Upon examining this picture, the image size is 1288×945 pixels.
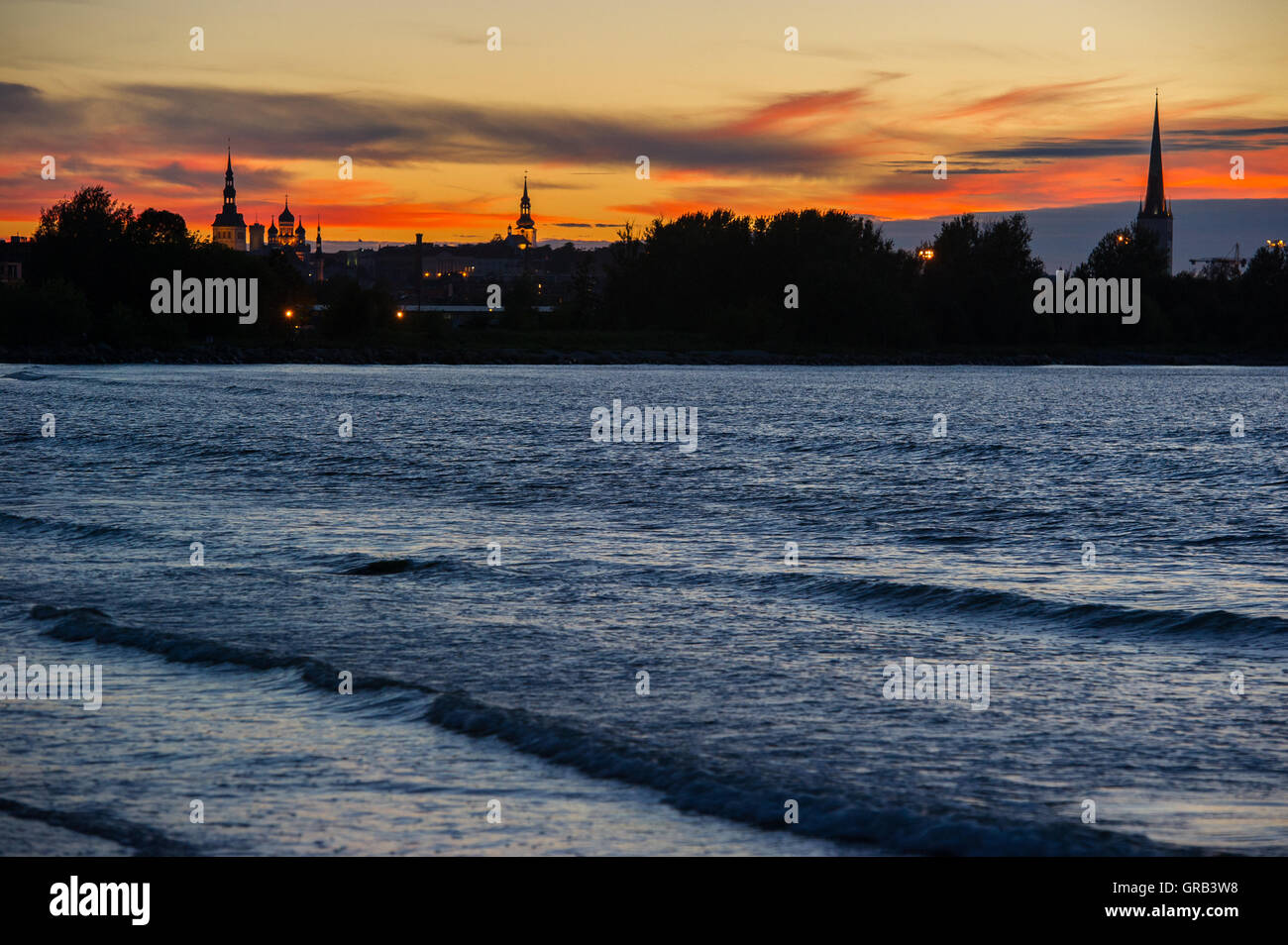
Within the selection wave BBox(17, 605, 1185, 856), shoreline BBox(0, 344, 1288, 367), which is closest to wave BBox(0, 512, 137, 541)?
wave BBox(17, 605, 1185, 856)

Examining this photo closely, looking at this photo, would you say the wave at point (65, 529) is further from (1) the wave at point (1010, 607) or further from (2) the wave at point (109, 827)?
(2) the wave at point (109, 827)

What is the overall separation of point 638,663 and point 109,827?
6.31 meters

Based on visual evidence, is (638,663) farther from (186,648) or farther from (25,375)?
(25,375)

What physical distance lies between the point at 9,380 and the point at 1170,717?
103 meters

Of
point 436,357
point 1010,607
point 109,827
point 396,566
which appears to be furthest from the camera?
point 436,357

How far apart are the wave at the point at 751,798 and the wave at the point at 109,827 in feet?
10.2

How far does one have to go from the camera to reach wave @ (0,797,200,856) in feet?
28.1

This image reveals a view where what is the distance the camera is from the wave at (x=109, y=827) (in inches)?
337

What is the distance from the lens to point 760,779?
10203mm

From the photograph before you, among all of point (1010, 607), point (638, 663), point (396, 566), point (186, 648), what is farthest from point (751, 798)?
point (396, 566)

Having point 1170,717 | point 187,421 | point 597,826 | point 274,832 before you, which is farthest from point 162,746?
point 187,421

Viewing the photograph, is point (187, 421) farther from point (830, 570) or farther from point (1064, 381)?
point (1064, 381)

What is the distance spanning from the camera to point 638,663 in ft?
46.6

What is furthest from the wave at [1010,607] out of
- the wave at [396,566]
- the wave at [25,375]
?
the wave at [25,375]
